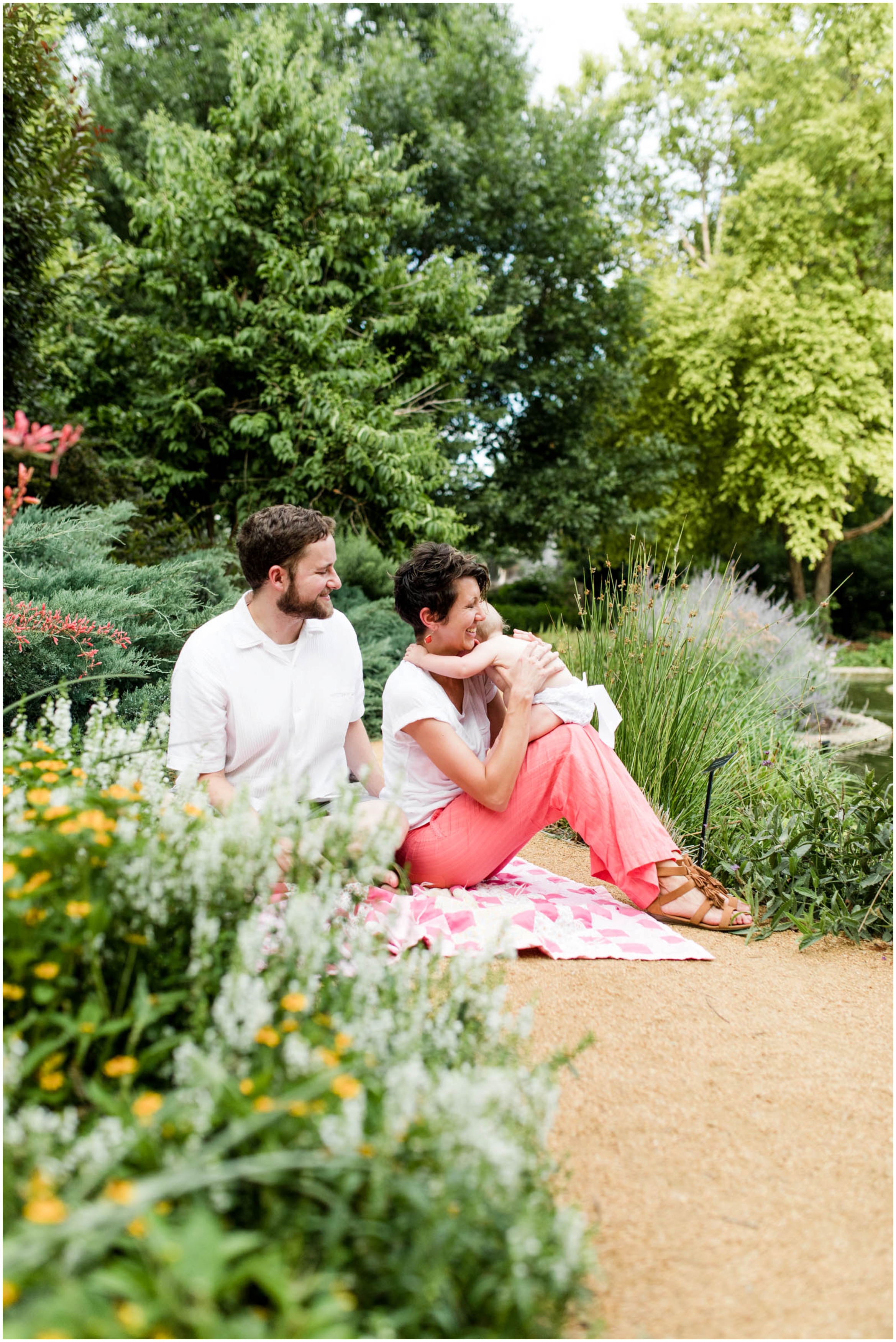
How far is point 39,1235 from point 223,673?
1.95 m

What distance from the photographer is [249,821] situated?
1745mm

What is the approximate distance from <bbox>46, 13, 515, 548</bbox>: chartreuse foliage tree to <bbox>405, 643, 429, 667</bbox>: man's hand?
4828 millimetres

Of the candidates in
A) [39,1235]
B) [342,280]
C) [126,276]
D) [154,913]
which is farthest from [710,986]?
[126,276]

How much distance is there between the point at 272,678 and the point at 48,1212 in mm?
1981

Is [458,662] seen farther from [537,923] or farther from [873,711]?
[873,711]

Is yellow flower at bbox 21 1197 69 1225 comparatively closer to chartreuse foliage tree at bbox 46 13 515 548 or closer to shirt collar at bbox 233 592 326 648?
shirt collar at bbox 233 592 326 648

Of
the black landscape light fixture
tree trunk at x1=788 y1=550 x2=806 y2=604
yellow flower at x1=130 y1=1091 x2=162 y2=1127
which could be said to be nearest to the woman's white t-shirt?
the black landscape light fixture

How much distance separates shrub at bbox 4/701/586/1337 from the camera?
102 cm

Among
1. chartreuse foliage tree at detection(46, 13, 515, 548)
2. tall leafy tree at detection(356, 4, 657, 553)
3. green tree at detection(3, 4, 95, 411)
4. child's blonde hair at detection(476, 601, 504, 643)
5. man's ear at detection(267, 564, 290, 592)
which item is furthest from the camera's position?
tall leafy tree at detection(356, 4, 657, 553)

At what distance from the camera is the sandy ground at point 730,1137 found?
1.38m

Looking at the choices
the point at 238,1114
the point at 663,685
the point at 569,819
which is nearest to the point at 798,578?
the point at 663,685

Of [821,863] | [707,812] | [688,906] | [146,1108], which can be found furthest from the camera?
[707,812]

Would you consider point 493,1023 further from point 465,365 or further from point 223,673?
point 465,365

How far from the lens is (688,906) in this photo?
3000mm
